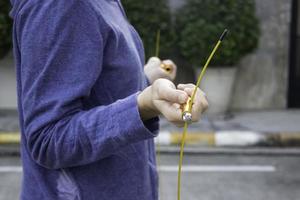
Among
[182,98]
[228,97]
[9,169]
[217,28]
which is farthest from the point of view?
[228,97]

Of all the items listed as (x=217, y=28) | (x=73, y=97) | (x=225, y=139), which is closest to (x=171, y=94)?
(x=73, y=97)

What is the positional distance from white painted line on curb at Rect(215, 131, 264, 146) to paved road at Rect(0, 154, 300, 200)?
0.31 m

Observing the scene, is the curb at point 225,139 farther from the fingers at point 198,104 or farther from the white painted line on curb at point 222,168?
the fingers at point 198,104

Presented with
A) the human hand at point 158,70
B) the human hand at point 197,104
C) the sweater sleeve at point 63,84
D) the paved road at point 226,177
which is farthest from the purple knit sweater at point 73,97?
the paved road at point 226,177

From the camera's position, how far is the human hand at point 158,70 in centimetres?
166

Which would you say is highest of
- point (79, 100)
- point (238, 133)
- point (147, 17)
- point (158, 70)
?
point (79, 100)

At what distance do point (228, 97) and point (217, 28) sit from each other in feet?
3.52

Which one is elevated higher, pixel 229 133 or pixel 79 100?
pixel 79 100

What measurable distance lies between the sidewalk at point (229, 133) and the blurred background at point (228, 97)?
11 millimetres

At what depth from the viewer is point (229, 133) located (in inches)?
265

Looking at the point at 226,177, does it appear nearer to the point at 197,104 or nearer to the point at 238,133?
the point at 238,133

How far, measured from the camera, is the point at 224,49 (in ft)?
24.1

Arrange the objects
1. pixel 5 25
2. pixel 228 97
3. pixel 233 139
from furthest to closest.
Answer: pixel 228 97 → pixel 5 25 → pixel 233 139

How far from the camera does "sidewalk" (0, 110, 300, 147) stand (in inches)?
261
